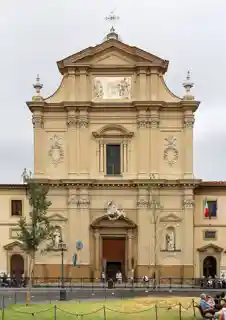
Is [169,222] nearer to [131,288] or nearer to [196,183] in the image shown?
[196,183]

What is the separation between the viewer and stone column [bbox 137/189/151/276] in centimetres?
7388

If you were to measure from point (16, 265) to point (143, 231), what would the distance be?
1279 cm

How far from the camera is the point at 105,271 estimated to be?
75.0m

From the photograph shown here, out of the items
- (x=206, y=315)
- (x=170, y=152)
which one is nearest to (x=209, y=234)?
(x=170, y=152)

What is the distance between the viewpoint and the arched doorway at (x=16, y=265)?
7562cm

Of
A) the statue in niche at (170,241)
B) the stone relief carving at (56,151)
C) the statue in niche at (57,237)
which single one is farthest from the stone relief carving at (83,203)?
the statue in niche at (170,241)

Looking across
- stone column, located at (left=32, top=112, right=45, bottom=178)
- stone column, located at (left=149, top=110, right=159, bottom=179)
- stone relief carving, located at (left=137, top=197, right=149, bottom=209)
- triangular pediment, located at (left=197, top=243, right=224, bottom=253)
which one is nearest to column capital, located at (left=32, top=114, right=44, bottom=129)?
stone column, located at (left=32, top=112, right=45, bottom=178)

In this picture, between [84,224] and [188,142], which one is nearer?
[84,224]

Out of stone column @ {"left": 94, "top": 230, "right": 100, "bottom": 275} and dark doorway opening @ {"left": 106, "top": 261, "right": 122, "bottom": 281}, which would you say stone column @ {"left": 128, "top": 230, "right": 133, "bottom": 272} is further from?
stone column @ {"left": 94, "top": 230, "right": 100, "bottom": 275}

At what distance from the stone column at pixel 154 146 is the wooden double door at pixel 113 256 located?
7.24 metres

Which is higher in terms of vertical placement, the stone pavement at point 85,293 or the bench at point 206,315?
the bench at point 206,315

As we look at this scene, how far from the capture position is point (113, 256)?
75.5m

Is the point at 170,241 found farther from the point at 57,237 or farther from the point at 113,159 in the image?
the point at 57,237

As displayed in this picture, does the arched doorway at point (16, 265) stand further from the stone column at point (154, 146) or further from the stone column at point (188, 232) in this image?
the stone column at point (188, 232)
